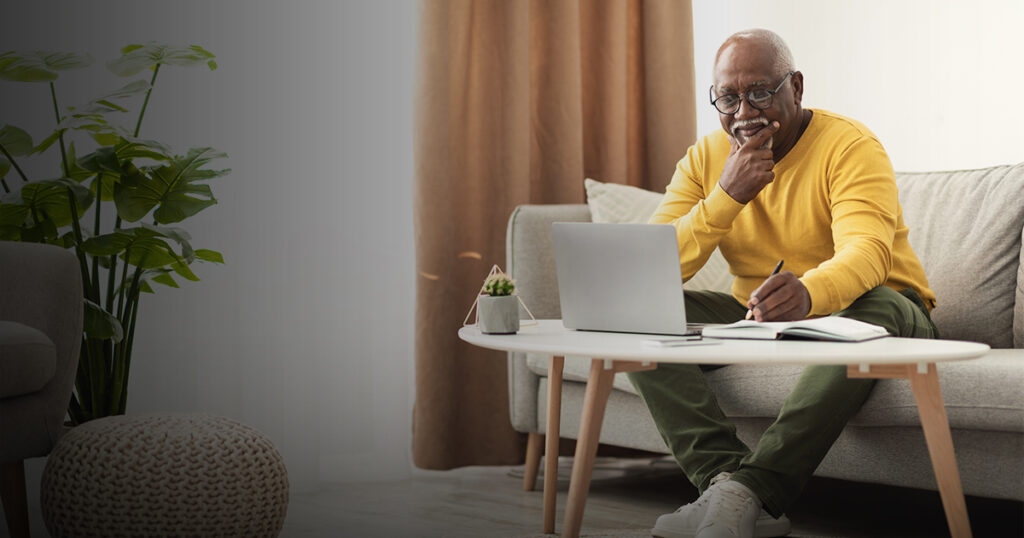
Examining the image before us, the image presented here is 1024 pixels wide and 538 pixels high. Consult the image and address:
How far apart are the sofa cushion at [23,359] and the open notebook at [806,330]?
109 centimetres

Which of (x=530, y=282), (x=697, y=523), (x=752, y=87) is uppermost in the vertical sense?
(x=752, y=87)

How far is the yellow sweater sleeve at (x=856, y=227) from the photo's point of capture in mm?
1605

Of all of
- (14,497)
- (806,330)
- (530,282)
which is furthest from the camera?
(530,282)

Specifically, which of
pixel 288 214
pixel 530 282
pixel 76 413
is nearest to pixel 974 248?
pixel 530 282

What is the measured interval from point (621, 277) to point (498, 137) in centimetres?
137

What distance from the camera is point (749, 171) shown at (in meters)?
1.84

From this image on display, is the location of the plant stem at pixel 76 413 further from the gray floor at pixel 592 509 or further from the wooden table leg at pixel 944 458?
the wooden table leg at pixel 944 458

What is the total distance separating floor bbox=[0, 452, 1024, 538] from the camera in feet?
6.45

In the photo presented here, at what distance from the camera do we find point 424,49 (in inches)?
106


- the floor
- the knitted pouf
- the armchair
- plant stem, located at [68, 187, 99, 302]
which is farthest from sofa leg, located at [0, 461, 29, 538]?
plant stem, located at [68, 187, 99, 302]

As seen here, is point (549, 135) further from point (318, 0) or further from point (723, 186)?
point (723, 186)

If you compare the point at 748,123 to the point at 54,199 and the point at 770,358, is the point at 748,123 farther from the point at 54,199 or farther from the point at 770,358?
the point at 54,199

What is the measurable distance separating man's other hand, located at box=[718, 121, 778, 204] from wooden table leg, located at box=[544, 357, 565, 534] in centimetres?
44

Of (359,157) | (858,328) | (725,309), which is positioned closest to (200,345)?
(359,157)
